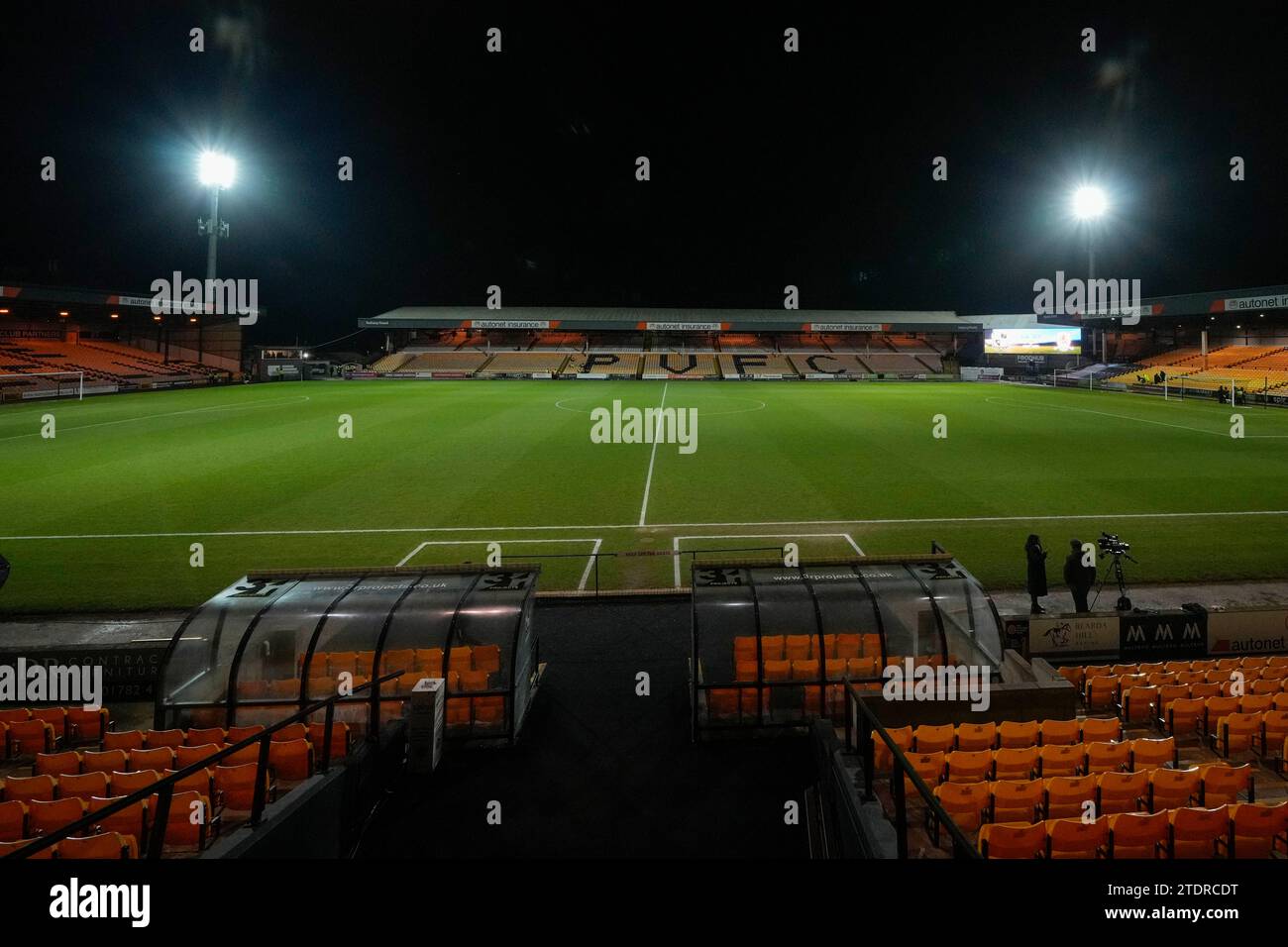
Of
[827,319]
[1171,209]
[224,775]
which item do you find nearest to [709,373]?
[827,319]

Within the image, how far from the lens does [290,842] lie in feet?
15.6

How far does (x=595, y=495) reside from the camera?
19.7 meters

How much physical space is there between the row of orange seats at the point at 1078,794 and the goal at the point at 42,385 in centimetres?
6061

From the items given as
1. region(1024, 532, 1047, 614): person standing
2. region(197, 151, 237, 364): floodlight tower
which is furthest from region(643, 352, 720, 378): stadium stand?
region(1024, 532, 1047, 614): person standing

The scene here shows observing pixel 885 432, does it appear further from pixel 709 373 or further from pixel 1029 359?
pixel 1029 359

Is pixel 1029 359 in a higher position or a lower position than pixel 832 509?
higher

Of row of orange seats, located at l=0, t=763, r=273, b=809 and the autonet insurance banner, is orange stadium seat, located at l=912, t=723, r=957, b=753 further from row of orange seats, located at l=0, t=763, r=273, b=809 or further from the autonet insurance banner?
the autonet insurance banner

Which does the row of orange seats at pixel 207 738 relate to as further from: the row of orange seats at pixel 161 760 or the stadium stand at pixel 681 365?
the stadium stand at pixel 681 365

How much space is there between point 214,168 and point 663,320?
157 ft

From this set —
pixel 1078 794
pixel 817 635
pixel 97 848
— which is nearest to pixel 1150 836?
pixel 1078 794

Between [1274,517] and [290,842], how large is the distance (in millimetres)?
21661

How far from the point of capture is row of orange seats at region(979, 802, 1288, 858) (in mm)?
4539

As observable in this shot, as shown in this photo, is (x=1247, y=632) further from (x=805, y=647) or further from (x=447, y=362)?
(x=447, y=362)

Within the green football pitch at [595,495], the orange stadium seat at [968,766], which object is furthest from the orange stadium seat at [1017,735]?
the green football pitch at [595,495]
